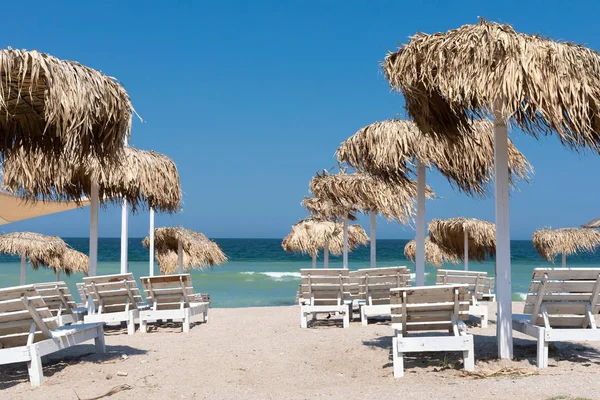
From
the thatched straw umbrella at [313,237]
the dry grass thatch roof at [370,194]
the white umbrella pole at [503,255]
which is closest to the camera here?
the white umbrella pole at [503,255]

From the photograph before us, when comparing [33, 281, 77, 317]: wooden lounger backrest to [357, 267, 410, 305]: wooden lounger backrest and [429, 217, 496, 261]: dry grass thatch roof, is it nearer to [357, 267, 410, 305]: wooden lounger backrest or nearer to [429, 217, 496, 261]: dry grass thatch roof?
[357, 267, 410, 305]: wooden lounger backrest

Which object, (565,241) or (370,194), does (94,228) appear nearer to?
(370,194)

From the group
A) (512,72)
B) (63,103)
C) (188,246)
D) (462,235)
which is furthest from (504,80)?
(188,246)

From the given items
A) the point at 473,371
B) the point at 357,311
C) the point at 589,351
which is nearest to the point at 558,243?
the point at 357,311

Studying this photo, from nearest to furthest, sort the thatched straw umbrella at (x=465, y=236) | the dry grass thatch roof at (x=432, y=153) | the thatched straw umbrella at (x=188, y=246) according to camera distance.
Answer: the dry grass thatch roof at (x=432, y=153) < the thatched straw umbrella at (x=465, y=236) < the thatched straw umbrella at (x=188, y=246)

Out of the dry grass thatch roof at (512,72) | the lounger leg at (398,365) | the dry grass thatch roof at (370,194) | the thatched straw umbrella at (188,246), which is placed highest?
the dry grass thatch roof at (512,72)

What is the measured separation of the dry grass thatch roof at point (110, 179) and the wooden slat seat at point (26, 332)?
3031 millimetres

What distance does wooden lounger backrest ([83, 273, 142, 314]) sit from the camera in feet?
25.2

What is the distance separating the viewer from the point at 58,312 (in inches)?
301

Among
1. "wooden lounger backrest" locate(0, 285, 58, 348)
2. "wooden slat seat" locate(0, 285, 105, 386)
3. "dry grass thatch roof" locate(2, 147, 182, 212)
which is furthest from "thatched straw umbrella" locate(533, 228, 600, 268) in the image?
"wooden lounger backrest" locate(0, 285, 58, 348)

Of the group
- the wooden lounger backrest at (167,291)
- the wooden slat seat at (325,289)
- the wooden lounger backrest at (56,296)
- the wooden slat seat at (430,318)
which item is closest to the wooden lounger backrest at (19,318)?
the wooden lounger backrest at (56,296)

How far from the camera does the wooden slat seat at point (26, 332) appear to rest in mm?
4707

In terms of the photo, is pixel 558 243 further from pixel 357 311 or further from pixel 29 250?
pixel 29 250

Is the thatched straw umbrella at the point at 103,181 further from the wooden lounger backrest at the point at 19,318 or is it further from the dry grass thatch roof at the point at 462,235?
the dry grass thatch roof at the point at 462,235
